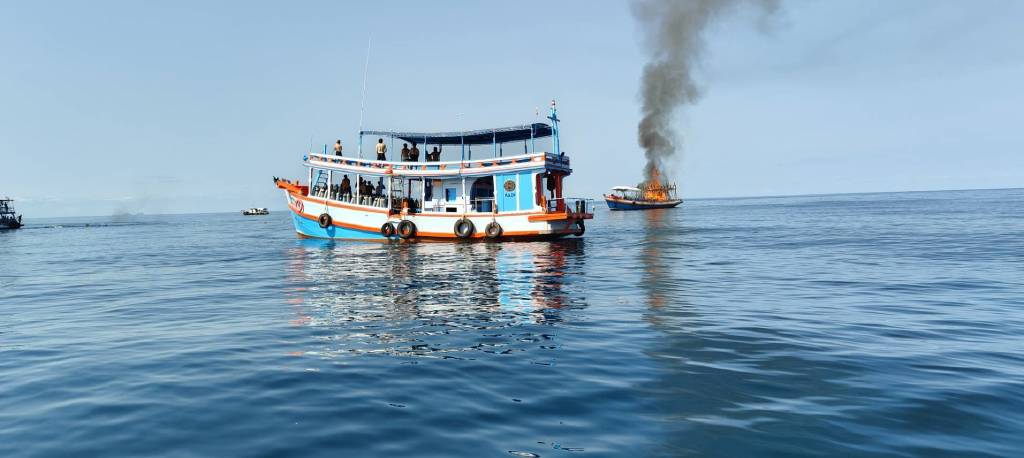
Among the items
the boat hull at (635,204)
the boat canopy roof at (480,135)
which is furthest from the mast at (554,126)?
the boat hull at (635,204)

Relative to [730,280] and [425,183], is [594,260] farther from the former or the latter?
[425,183]

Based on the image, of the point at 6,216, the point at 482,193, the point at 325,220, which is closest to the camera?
the point at 482,193

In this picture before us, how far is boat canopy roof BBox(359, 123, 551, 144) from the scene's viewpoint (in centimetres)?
2906

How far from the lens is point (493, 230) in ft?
93.6

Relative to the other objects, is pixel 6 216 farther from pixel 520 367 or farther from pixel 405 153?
pixel 520 367

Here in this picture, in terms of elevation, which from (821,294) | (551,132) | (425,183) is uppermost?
(551,132)

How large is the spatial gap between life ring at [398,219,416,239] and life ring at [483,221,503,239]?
12.7ft

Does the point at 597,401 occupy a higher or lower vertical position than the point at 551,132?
lower

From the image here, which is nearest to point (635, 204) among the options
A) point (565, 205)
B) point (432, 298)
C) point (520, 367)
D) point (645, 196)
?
point (645, 196)

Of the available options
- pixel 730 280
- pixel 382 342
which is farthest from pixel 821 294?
pixel 382 342

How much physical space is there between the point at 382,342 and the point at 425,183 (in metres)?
22.4

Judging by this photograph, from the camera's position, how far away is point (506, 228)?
2861 cm

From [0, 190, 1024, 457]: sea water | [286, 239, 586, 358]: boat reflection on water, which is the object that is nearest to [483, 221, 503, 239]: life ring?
[286, 239, 586, 358]: boat reflection on water

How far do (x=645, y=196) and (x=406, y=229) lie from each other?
70923 millimetres
